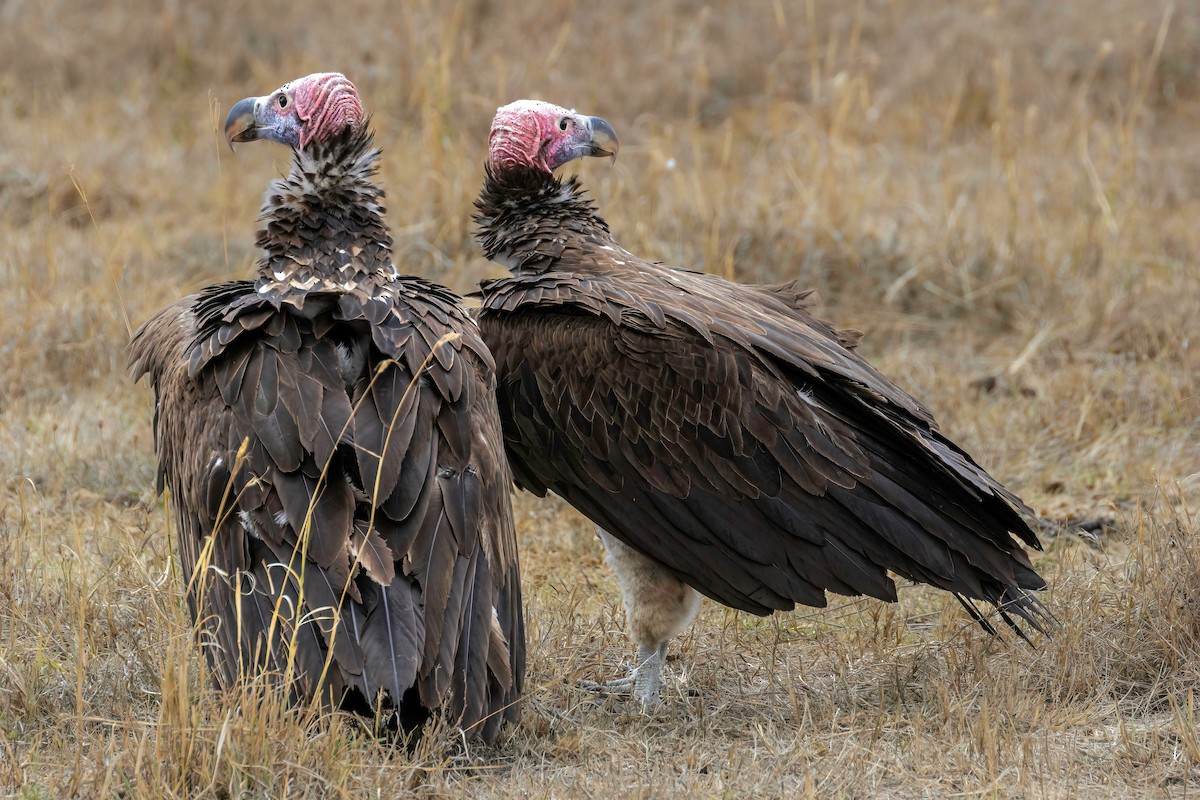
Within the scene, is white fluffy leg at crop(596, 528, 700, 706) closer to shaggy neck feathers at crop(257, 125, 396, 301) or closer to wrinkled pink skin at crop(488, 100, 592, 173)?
shaggy neck feathers at crop(257, 125, 396, 301)

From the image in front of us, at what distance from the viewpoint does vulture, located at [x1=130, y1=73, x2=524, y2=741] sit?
127 inches

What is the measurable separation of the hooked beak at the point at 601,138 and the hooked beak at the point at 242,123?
1.20m

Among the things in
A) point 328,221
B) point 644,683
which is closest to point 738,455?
point 644,683

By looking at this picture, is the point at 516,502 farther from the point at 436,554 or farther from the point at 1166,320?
the point at 1166,320

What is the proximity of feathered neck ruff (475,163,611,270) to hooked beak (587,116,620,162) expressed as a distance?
8.0 inches

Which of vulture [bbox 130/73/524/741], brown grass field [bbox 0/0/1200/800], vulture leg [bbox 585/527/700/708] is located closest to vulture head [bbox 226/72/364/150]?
vulture [bbox 130/73/524/741]

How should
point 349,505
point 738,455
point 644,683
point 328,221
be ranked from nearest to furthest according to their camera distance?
point 349,505
point 328,221
point 738,455
point 644,683

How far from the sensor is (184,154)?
31.2 feet

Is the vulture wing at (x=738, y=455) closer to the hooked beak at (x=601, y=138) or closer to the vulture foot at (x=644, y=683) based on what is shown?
the vulture foot at (x=644, y=683)

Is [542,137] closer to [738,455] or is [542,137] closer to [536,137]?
[536,137]

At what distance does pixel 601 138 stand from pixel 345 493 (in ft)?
6.46

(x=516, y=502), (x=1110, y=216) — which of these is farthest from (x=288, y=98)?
(x=1110, y=216)

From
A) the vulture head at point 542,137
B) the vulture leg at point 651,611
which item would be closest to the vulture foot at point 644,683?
the vulture leg at point 651,611

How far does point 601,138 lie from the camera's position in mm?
4863
